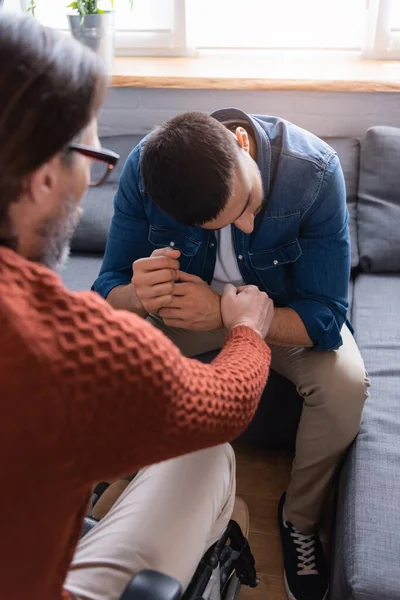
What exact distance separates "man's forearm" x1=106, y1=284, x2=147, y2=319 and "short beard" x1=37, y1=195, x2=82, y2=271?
592 mm

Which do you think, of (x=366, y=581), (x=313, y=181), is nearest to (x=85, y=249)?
(x=313, y=181)

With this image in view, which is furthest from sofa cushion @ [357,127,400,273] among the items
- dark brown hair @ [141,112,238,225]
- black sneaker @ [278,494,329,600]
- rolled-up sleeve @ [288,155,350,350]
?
dark brown hair @ [141,112,238,225]

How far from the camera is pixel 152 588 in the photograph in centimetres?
78

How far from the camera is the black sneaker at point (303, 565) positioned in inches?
55.9

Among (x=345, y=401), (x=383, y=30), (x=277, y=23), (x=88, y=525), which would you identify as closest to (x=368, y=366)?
(x=345, y=401)

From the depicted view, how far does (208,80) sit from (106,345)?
1736 mm

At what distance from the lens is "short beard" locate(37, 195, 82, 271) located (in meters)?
0.78

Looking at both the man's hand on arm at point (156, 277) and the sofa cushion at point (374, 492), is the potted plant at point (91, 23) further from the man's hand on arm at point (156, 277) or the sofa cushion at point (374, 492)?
the sofa cushion at point (374, 492)

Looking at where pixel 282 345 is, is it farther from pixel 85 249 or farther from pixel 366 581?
pixel 85 249

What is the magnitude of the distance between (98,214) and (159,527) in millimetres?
1343

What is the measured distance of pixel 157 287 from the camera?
131 cm

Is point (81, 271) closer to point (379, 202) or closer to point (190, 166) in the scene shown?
point (379, 202)

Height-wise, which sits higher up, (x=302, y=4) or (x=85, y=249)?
(x=302, y=4)

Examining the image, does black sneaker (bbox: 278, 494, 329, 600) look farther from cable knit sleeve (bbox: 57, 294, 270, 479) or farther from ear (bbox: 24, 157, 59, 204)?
ear (bbox: 24, 157, 59, 204)
